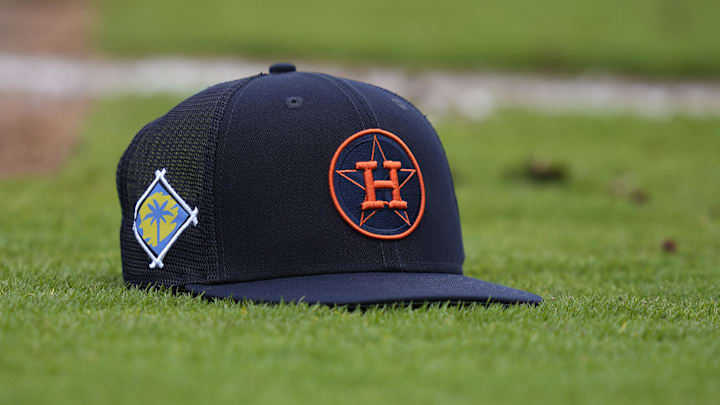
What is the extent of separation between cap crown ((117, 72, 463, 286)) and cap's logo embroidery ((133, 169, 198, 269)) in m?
0.04

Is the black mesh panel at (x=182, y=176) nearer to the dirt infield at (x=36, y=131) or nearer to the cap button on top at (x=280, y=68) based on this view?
the cap button on top at (x=280, y=68)

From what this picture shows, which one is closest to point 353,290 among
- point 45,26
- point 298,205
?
point 298,205

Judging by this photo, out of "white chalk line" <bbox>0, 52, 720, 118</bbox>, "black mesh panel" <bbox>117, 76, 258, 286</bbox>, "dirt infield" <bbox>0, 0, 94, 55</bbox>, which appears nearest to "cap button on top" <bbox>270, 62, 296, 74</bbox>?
"black mesh panel" <bbox>117, 76, 258, 286</bbox>

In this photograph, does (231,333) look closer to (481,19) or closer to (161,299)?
(161,299)

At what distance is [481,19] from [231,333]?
20.4 meters

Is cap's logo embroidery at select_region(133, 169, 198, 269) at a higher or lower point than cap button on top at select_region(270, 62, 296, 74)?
lower

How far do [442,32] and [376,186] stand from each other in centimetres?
1784

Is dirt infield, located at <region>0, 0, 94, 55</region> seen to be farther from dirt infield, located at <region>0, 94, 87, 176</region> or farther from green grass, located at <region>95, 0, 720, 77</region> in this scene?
dirt infield, located at <region>0, 94, 87, 176</region>

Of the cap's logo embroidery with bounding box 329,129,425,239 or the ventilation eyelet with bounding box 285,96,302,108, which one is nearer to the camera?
the cap's logo embroidery with bounding box 329,129,425,239

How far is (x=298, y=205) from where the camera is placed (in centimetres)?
315

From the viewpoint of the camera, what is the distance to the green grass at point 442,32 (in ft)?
58.4

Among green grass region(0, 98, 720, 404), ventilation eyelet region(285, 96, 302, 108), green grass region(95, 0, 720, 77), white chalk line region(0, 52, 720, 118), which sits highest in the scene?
green grass region(95, 0, 720, 77)

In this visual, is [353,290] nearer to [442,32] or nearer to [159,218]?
[159,218]

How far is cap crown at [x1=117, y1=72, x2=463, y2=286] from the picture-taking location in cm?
313
